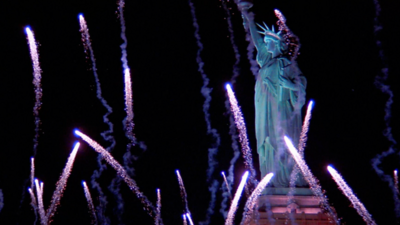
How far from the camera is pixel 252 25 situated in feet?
47.0

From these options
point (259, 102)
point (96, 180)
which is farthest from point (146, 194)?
point (259, 102)

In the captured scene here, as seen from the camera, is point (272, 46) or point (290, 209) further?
point (272, 46)

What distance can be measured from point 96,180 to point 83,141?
2374 mm

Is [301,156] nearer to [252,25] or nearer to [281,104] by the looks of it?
[281,104]

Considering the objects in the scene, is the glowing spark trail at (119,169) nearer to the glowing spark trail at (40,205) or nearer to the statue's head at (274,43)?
the glowing spark trail at (40,205)

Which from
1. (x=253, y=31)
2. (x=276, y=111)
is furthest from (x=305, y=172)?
(x=253, y=31)

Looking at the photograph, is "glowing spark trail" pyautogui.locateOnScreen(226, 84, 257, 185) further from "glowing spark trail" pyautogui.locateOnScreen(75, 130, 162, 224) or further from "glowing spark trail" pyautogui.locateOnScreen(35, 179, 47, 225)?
"glowing spark trail" pyautogui.locateOnScreen(35, 179, 47, 225)

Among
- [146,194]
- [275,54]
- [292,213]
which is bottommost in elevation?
[292,213]

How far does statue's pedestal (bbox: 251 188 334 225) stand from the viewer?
1255 cm

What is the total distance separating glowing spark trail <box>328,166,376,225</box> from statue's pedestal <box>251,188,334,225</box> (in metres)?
8.10

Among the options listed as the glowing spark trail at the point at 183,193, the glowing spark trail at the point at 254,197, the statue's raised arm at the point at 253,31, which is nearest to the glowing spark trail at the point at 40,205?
the glowing spark trail at the point at 183,193

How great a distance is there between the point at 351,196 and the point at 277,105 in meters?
10.5

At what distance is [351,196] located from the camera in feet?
74.9

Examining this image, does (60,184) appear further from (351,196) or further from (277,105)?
(277,105)
